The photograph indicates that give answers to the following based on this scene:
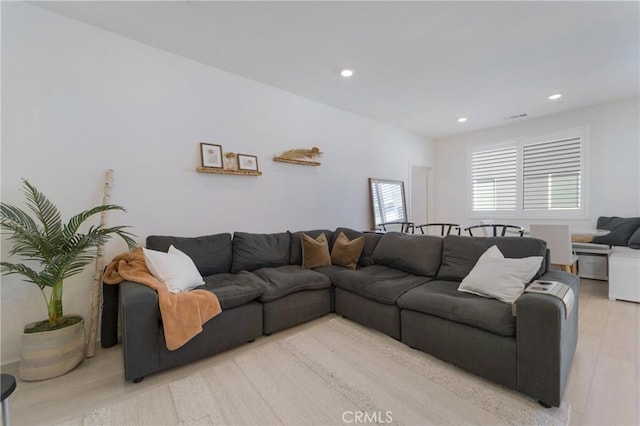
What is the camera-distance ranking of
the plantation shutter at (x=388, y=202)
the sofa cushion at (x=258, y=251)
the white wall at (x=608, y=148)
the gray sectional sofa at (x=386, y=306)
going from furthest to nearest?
the plantation shutter at (x=388, y=202) < the white wall at (x=608, y=148) < the sofa cushion at (x=258, y=251) < the gray sectional sofa at (x=386, y=306)

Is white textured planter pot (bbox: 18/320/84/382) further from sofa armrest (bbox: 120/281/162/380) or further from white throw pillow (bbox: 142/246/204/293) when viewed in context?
white throw pillow (bbox: 142/246/204/293)

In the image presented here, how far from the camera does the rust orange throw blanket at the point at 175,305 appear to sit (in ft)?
5.90

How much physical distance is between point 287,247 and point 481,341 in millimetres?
2134

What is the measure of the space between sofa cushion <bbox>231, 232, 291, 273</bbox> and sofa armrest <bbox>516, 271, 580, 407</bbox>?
2.27m

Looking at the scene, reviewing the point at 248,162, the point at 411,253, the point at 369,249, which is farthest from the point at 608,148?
the point at 248,162

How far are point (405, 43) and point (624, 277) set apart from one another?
367cm

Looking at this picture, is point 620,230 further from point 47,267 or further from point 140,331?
point 47,267

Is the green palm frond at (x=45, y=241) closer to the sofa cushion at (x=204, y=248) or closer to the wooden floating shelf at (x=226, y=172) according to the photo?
the sofa cushion at (x=204, y=248)

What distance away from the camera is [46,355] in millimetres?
1825

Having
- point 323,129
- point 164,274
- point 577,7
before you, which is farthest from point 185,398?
point 577,7

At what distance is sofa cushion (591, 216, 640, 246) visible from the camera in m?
3.59

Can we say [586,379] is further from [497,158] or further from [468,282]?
[497,158]

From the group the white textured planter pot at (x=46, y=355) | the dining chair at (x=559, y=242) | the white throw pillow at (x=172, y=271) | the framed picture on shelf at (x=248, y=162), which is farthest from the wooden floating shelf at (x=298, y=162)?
the dining chair at (x=559, y=242)

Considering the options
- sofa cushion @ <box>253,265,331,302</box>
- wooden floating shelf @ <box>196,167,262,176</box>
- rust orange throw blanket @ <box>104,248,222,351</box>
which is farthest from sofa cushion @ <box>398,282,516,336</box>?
wooden floating shelf @ <box>196,167,262,176</box>
